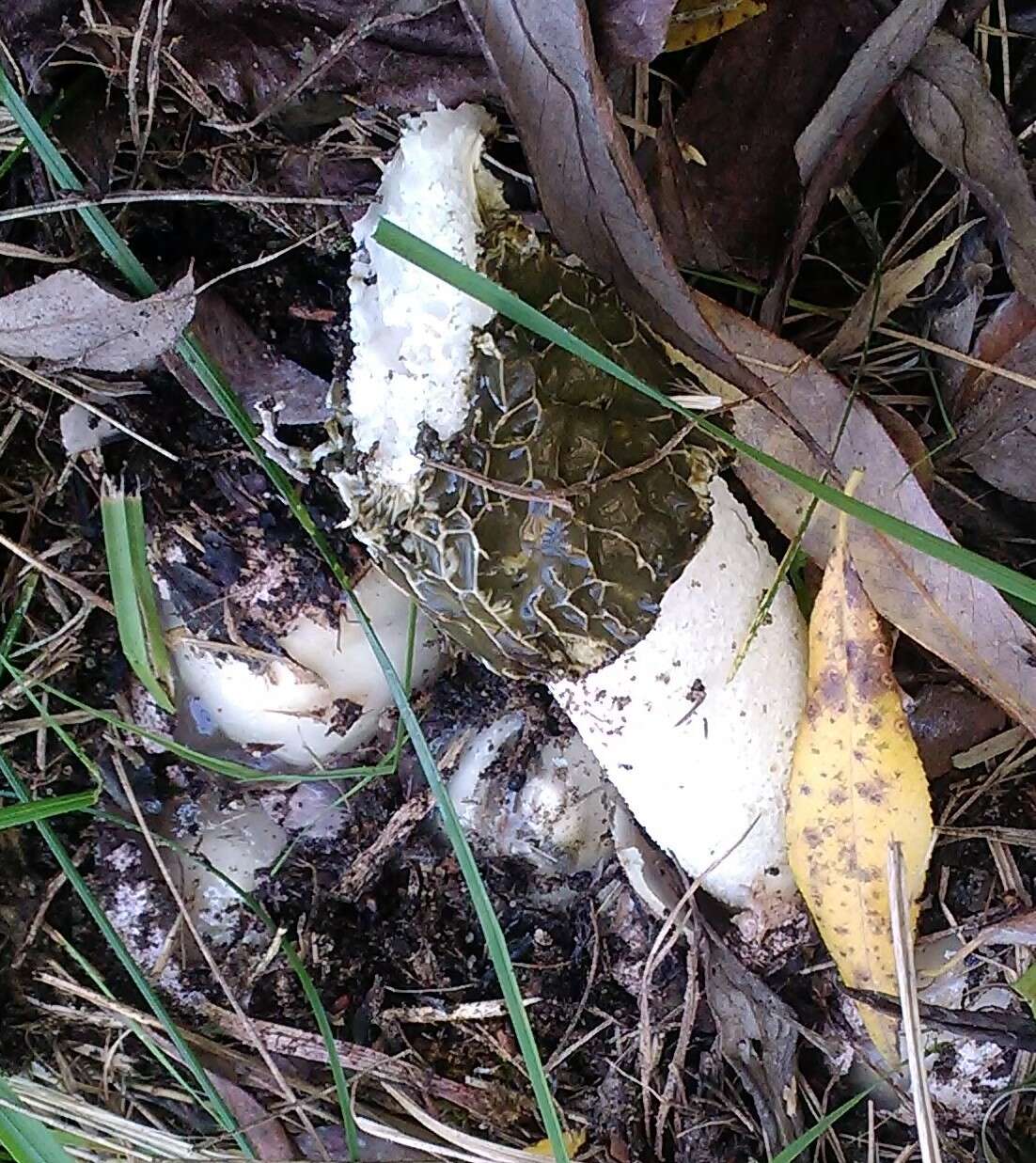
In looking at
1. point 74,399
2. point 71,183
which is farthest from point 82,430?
point 71,183

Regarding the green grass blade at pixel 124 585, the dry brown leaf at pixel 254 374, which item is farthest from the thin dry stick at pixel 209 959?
the dry brown leaf at pixel 254 374

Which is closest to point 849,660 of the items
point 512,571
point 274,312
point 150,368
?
point 512,571

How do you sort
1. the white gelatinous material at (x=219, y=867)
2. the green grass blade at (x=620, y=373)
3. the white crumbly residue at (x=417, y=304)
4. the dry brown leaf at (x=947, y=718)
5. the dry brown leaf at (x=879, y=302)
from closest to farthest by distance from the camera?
the green grass blade at (x=620, y=373), the white crumbly residue at (x=417, y=304), the dry brown leaf at (x=879, y=302), the dry brown leaf at (x=947, y=718), the white gelatinous material at (x=219, y=867)

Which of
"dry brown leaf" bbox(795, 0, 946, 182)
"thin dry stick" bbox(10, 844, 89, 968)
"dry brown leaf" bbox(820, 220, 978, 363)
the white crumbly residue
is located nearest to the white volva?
the white crumbly residue

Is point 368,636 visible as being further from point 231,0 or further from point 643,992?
point 231,0

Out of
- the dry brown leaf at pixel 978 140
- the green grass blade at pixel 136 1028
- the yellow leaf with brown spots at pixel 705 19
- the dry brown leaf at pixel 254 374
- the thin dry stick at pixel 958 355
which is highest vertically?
the yellow leaf with brown spots at pixel 705 19

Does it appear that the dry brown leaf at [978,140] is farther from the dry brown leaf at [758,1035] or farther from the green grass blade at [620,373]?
the dry brown leaf at [758,1035]
